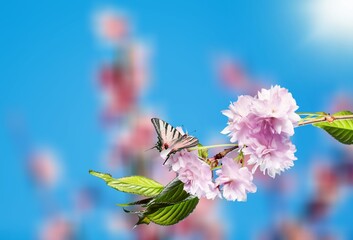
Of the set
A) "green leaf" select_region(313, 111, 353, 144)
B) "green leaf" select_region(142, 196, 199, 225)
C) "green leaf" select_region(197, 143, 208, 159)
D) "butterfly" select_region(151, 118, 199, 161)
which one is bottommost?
"green leaf" select_region(142, 196, 199, 225)

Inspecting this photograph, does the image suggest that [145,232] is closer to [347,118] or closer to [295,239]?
[295,239]

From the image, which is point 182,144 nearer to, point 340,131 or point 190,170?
point 190,170

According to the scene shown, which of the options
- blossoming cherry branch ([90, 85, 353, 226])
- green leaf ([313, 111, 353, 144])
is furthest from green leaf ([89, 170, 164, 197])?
green leaf ([313, 111, 353, 144])

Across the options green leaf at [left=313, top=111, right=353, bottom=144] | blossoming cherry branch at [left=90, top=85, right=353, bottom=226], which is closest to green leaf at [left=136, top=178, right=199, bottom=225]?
blossoming cherry branch at [left=90, top=85, right=353, bottom=226]

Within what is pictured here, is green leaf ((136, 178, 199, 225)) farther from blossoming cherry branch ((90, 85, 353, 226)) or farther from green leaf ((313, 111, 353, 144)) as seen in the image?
green leaf ((313, 111, 353, 144))

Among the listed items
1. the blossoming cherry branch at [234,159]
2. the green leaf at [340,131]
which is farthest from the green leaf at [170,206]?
the green leaf at [340,131]

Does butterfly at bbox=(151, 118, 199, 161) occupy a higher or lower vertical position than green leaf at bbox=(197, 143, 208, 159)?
lower

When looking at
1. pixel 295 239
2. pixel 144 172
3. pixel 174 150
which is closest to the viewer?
pixel 174 150

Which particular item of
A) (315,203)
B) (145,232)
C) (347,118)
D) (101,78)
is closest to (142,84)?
(101,78)
